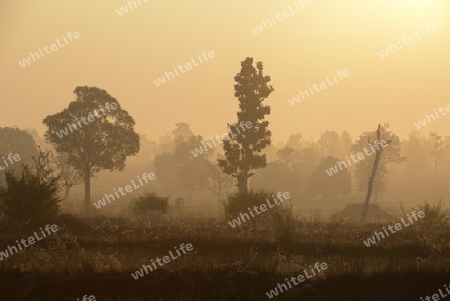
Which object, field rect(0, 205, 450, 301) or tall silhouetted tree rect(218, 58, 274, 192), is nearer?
field rect(0, 205, 450, 301)

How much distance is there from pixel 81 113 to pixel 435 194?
91.1 metres

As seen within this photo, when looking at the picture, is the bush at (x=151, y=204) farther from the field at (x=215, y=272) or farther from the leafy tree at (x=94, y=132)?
the leafy tree at (x=94, y=132)

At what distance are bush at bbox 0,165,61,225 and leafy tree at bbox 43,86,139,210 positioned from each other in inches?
1179

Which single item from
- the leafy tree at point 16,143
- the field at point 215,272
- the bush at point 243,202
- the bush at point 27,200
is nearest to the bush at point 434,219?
the field at point 215,272

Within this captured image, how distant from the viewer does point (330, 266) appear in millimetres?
13117

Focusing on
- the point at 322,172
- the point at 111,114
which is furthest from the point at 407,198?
the point at 111,114

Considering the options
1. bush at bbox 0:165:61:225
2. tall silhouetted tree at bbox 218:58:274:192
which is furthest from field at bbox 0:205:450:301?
tall silhouetted tree at bbox 218:58:274:192

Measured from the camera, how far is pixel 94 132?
5191cm

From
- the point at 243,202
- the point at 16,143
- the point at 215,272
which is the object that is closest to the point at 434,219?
the point at 243,202

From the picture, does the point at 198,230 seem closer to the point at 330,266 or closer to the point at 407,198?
the point at 330,266

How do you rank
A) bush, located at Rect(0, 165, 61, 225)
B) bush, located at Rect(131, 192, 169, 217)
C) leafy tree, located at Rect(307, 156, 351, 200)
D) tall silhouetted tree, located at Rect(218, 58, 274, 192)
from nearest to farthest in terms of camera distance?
bush, located at Rect(0, 165, 61, 225) < bush, located at Rect(131, 192, 169, 217) < tall silhouetted tree, located at Rect(218, 58, 274, 192) < leafy tree, located at Rect(307, 156, 351, 200)

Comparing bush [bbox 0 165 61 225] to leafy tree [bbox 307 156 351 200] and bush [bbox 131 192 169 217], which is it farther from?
leafy tree [bbox 307 156 351 200]

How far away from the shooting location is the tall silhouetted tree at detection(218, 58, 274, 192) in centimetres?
4294

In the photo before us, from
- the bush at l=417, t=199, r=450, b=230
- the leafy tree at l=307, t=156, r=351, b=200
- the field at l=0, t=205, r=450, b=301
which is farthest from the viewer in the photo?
the leafy tree at l=307, t=156, r=351, b=200
